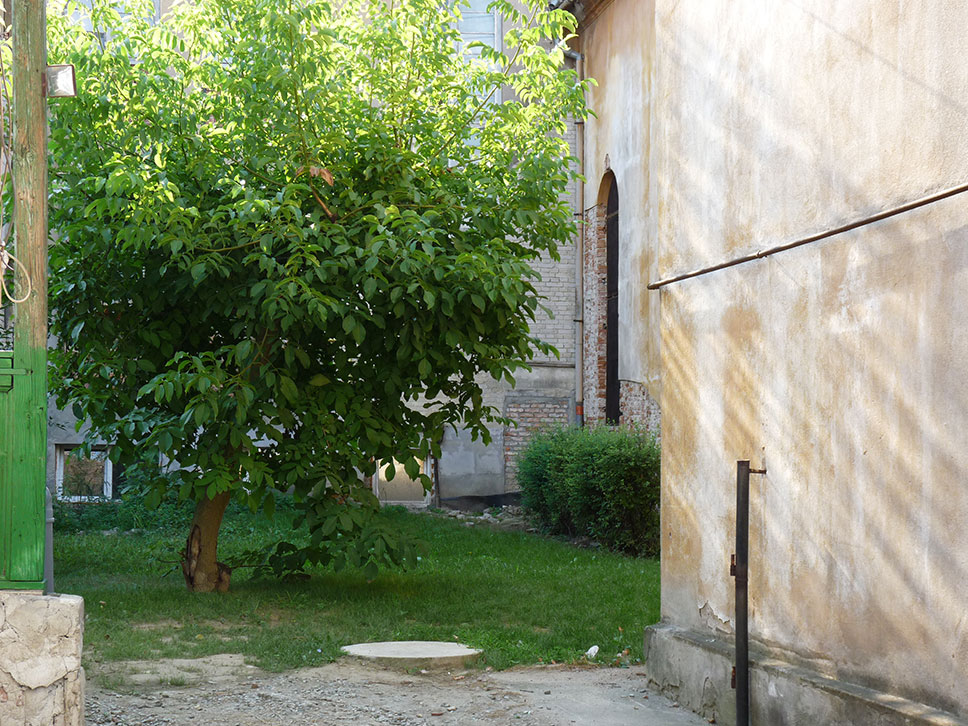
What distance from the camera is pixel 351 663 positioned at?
24.2 feet

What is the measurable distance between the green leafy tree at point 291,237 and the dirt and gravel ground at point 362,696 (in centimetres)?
198

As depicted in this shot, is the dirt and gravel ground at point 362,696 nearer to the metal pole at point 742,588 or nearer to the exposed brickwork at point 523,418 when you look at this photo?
the metal pole at point 742,588

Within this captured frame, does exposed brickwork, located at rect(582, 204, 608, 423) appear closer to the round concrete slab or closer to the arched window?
the arched window

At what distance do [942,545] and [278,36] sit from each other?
6.44 meters

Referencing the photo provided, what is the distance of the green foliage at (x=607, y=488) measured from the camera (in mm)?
13812

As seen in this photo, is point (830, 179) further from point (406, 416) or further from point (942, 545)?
point (406, 416)

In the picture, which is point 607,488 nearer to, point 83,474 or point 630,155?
point 630,155

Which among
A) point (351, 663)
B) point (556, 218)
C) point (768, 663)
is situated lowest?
point (351, 663)

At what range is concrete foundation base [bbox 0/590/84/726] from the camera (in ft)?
14.8

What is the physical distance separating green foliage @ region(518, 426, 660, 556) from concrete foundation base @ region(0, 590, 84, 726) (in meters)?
9.80

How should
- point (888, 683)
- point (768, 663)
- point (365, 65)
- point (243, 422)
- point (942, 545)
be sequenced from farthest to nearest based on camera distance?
point (365, 65), point (243, 422), point (768, 663), point (888, 683), point (942, 545)

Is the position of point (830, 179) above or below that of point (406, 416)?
above

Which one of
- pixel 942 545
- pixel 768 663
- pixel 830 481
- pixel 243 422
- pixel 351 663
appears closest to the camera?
pixel 942 545

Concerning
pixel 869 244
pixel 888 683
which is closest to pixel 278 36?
pixel 869 244
